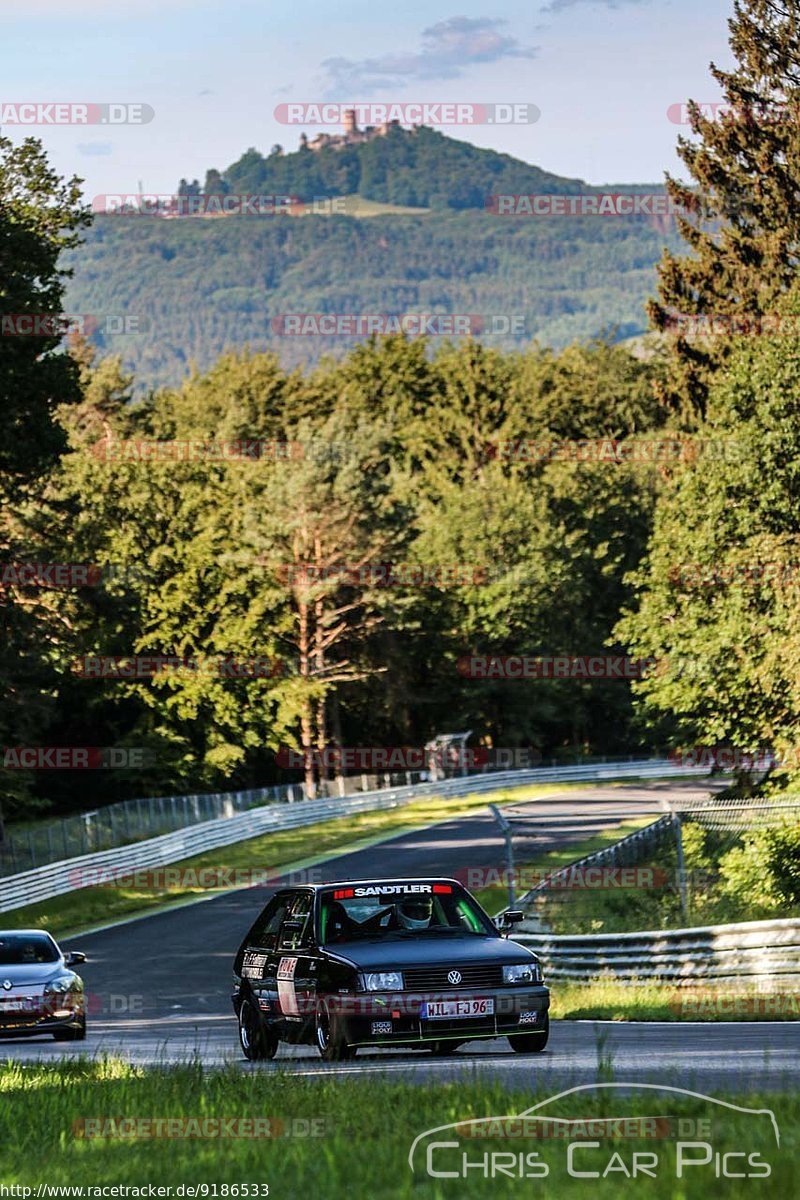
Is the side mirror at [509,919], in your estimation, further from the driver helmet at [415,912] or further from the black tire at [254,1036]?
the black tire at [254,1036]

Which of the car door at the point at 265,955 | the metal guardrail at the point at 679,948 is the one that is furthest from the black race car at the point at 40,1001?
the metal guardrail at the point at 679,948

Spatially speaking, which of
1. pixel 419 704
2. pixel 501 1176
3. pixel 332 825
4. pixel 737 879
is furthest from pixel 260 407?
pixel 501 1176

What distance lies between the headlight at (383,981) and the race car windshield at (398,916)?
0.93 metres

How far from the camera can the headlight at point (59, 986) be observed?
20047mm

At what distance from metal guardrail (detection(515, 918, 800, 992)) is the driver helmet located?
6.43m

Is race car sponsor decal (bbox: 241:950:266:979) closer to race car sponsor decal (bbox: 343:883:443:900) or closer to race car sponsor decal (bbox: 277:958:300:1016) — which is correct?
race car sponsor decal (bbox: 277:958:300:1016)

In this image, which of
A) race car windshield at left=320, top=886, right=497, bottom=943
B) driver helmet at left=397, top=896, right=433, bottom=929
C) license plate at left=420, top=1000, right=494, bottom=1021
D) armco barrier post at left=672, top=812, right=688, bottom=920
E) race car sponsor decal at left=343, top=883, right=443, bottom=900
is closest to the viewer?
license plate at left=420, top=1000, right=494, bottom=1021

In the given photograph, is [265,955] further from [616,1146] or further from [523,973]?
[616,1146]

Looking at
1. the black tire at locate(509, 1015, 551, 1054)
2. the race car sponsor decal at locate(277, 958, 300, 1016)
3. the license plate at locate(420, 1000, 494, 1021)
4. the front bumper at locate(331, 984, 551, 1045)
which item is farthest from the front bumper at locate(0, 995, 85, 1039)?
the license plate at locate(420, 1000, 494, 1021)

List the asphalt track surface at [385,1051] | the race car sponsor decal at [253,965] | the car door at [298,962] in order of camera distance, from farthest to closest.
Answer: the race car sponsor decal at [253,965]
the car door at [298,962]
the asphalt track surface at [385,1051]

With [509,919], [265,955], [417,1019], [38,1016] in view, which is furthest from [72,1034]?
[417,1019]

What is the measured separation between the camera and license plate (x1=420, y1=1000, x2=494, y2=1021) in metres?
13.0

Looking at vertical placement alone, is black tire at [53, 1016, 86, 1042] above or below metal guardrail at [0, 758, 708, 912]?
above

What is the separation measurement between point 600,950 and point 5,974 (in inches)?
327
